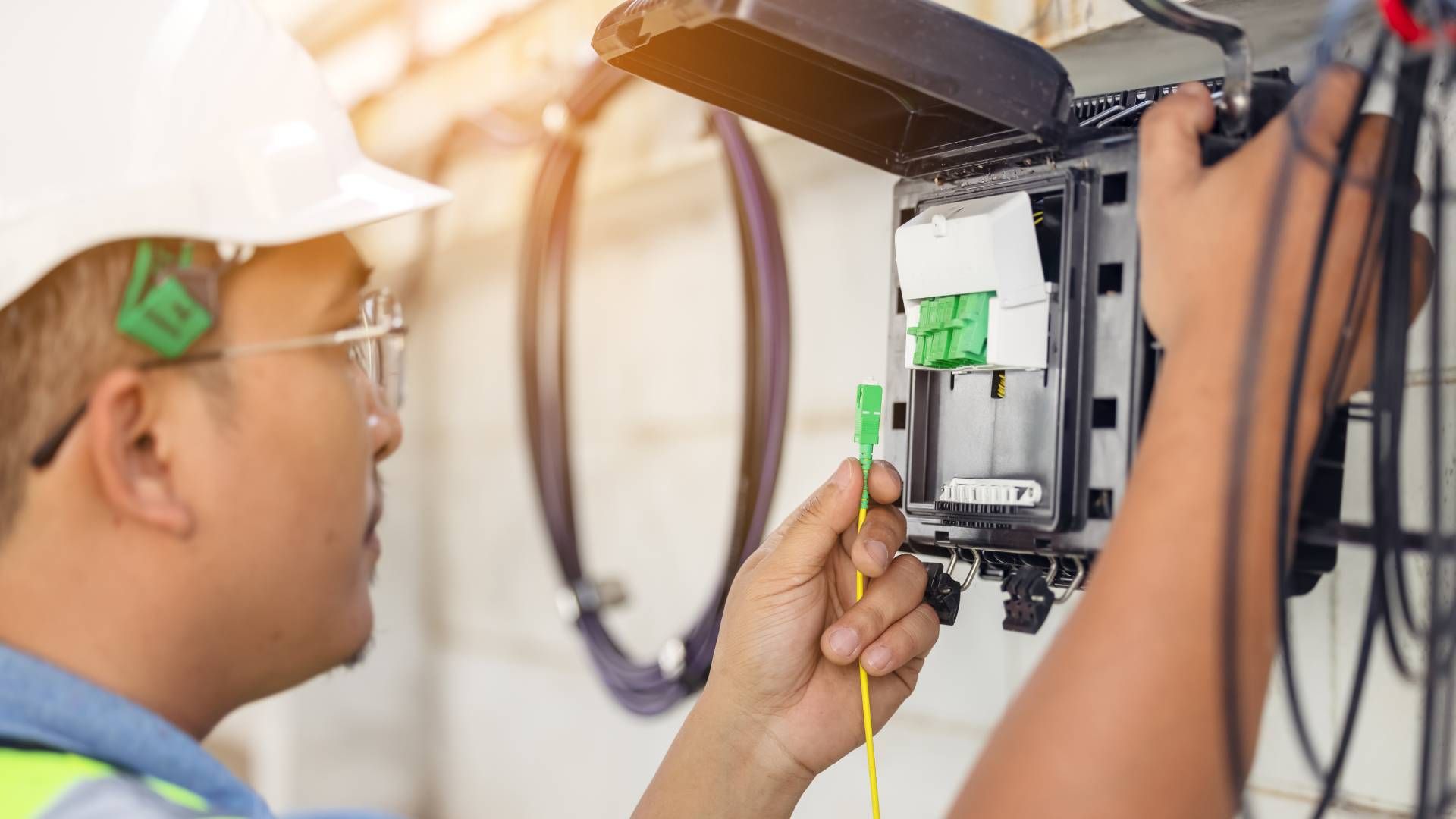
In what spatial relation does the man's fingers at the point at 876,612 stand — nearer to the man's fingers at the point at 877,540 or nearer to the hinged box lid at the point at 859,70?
the man's fingers at the point at 877,540

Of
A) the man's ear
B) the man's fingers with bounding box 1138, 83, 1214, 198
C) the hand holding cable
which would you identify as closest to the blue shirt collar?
the man's ear

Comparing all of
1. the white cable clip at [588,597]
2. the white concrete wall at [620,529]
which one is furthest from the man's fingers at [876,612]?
the white cable clip at [588,597]

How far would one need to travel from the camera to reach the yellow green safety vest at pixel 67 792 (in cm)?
55

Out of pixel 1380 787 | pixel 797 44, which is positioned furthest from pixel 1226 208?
pixel 1380 787

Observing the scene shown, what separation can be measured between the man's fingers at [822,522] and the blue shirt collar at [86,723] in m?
0.40

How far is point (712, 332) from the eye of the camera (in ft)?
4.53

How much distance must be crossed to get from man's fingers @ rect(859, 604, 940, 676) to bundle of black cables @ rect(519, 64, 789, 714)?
0.39 meters

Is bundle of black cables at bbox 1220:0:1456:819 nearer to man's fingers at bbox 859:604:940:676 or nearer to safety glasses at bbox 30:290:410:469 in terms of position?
man's fingers at bbox 859:604:940:676

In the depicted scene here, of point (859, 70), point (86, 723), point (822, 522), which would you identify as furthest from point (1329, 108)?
point (86, 723)

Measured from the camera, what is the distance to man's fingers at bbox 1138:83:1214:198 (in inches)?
21.9

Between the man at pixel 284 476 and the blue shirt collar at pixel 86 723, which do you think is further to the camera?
the blue shirt collar at pixel 86 723

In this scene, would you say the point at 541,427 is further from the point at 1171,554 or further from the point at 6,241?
the point at 1171,554

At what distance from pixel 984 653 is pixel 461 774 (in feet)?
3.80

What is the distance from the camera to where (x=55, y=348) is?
654 millimetres
